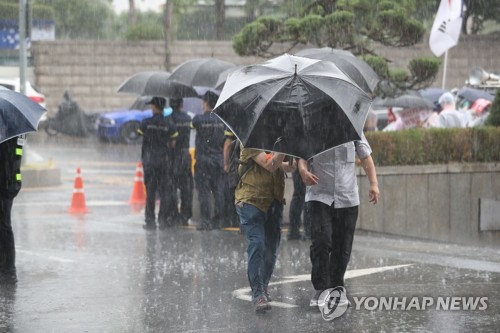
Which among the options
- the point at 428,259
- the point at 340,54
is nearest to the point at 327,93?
the point at 428,259

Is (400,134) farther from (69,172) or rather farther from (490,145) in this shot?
(69,172)

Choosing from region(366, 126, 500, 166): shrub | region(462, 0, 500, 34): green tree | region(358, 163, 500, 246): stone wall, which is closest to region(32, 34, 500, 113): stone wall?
region(462, 0, 500, 34): green tree

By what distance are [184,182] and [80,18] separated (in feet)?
136

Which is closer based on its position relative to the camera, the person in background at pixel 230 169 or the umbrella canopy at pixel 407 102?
the person in background at pixel 230 169

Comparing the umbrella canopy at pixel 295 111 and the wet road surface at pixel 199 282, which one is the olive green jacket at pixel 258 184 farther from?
the wet road surface at pixel 199 282

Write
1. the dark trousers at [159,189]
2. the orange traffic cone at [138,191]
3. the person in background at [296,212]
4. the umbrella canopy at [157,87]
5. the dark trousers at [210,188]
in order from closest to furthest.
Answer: the person in background at [296,212], the dark trousers at [210,188], the dark trousers at [159,189], the umbrella canopy at [157,87], the orange traffic cone at [138,191]

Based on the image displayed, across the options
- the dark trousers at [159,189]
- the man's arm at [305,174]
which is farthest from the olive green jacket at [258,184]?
the dark trousers at [159,189]

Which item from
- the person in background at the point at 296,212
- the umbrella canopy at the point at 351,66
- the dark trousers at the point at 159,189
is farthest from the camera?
the dark trousers at the point at 159,189

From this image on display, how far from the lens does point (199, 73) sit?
15.7 metres

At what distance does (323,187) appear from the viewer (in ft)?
28.2

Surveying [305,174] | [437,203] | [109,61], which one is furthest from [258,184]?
[109,61]

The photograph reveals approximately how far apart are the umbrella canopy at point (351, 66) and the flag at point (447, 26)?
6951 mm

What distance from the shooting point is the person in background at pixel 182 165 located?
48.6 ft

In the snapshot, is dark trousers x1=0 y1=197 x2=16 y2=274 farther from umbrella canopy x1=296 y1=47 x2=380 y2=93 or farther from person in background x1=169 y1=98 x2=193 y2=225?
person in background x1=169 y1=98 x2=193 y2=225
